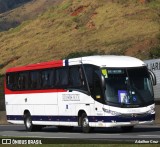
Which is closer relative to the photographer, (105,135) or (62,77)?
(105,135)

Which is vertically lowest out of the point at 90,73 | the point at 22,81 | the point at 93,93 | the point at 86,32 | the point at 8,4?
the point at 93,93

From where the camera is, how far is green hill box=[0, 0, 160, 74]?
70250 millimetres

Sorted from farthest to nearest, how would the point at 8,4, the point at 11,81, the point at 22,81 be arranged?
the point at 8,4 → the point at 11,81 → the point at 22,81

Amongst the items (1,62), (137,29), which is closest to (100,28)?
(137,29)

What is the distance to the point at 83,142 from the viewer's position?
16906mm

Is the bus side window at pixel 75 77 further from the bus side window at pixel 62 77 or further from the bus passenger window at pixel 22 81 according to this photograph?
the bus passenger window at pixel 22 81

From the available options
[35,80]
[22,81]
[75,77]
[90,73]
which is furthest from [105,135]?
[22,81]

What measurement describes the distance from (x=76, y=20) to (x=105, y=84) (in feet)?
191

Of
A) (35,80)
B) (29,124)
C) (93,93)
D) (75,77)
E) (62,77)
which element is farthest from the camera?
(29,124)

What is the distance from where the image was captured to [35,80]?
30.6 m

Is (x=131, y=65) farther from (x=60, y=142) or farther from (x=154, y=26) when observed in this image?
(x=154, y=26)

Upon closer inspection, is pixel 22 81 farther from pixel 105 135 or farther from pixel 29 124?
pixel 105 135

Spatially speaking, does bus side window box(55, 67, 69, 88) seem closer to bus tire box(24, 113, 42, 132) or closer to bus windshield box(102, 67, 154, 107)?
bus windshield box(102, 67, 154, 107)

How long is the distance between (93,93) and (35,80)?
5.28 metres
